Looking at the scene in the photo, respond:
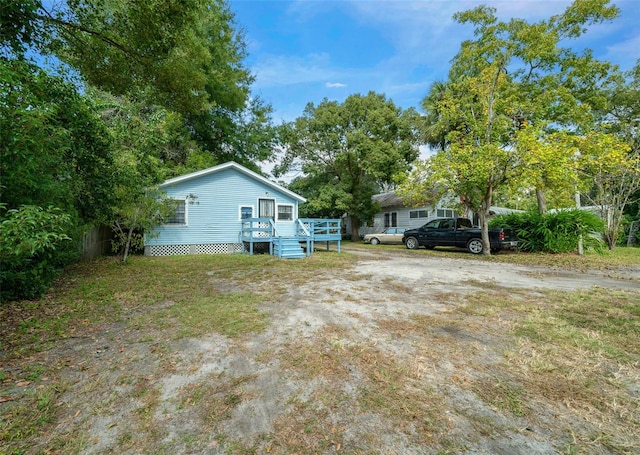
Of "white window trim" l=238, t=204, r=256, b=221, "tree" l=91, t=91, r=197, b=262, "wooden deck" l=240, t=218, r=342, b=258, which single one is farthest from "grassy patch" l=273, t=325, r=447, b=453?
"white window trim" l=238, t=204, r=256, b=221

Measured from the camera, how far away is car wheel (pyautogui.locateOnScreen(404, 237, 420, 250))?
1500 cm

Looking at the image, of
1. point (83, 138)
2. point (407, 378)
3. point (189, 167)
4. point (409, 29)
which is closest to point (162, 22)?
point (83, 138)

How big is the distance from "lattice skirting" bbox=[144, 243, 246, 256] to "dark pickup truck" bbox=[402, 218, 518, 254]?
9.09 meters

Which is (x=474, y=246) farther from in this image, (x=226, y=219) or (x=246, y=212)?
(x=226, y=219)

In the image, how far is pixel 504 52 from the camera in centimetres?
1152

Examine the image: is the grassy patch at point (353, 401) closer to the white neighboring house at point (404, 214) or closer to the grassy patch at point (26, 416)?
the grassy patch at point (26, 416)

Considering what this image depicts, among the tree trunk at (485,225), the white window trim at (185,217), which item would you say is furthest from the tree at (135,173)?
the tree trunk at (485,225)

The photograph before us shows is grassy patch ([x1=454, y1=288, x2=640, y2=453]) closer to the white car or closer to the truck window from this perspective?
the truck window

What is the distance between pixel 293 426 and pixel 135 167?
7957 millimetres

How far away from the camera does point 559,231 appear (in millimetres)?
11844

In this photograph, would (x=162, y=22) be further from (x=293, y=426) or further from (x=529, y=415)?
(x=529, y=415)

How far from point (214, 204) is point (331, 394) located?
11632 mm

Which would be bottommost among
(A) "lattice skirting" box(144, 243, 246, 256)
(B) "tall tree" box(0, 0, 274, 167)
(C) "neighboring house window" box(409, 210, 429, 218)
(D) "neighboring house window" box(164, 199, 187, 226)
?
(A) "lattice skirting" box(144, 243, 246, 256)

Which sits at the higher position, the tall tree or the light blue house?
the tall tree
